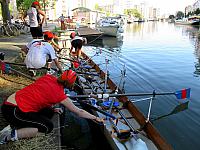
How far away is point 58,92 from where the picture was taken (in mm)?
4656

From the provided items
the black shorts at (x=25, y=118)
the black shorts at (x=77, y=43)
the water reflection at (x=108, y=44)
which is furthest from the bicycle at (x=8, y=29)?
the black shorts at (x=25, y=118)

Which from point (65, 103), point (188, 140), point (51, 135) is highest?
point (65, 103)

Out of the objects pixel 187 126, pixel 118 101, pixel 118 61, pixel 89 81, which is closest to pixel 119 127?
pixel 118 101

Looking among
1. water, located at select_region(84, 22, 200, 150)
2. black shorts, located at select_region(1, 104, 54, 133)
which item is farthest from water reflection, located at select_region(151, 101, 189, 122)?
black shorts, located at select_region(1, 104, 54, 133)

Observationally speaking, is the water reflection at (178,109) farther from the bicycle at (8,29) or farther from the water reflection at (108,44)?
the water reflection at (108,44)

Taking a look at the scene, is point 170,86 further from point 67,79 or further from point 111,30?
point 111,30

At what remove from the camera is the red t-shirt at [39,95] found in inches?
183

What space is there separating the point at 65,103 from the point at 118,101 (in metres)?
3.74

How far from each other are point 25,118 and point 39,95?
54 centimetres

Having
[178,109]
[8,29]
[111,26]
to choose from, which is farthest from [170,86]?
[111,26]

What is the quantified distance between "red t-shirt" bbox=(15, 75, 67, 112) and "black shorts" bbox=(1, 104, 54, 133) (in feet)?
0.36

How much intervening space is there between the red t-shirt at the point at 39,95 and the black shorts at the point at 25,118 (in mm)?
108

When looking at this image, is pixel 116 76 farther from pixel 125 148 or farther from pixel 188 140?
pixel 125 148

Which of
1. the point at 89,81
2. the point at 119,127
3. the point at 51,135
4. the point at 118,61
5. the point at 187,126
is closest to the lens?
the point at 51,135
